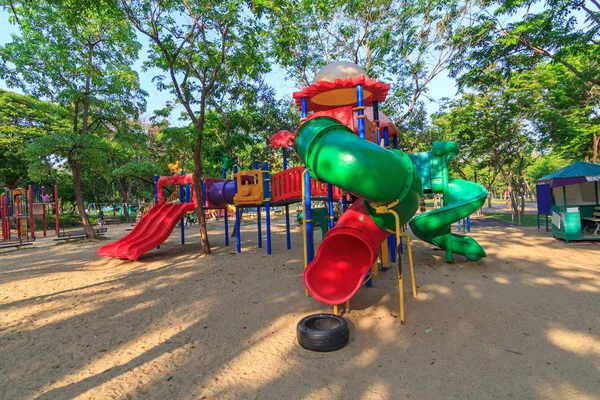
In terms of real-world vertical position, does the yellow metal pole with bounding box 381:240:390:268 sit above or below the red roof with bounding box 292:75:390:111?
below

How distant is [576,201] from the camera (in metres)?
10.9

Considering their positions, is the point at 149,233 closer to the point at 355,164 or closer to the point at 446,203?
the point at 355,164

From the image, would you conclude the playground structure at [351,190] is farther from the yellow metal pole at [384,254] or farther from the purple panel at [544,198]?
the purple panel at [544,198]

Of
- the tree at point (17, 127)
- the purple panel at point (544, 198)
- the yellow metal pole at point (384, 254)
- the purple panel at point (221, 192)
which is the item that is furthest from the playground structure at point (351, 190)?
the tree at point (17, 127)

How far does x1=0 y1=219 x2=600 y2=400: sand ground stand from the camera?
2965mm

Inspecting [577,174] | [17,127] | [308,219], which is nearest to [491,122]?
[577,174]

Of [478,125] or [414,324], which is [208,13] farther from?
[478,125]

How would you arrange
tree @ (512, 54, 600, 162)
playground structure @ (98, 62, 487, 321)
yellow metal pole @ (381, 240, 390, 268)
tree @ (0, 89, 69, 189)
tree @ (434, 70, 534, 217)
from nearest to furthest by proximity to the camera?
playground structure @ (98, 62, 487, 321) → yellow metal pole @ (381, 240, 390, 268) → tree @ (512, 54, 600, 162) → tree @ (434, 70, 534, 217) → tree @ (0, 89, 69, 189)

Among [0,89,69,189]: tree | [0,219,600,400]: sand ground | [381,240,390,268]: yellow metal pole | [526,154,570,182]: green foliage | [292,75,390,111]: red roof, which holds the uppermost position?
[0,89,69,189]: tree

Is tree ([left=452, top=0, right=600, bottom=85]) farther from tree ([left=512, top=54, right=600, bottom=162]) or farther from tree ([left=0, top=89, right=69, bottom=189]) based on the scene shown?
tree ([left=0, top=89, right=69, bottom=189])

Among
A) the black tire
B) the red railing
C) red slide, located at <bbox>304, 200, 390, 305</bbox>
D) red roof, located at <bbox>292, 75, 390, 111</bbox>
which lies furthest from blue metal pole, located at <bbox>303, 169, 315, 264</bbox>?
the red railing

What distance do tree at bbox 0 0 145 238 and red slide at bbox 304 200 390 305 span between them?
12722mm

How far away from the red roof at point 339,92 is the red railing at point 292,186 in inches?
79.5

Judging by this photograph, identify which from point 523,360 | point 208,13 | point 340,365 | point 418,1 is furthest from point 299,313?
point 418,1
